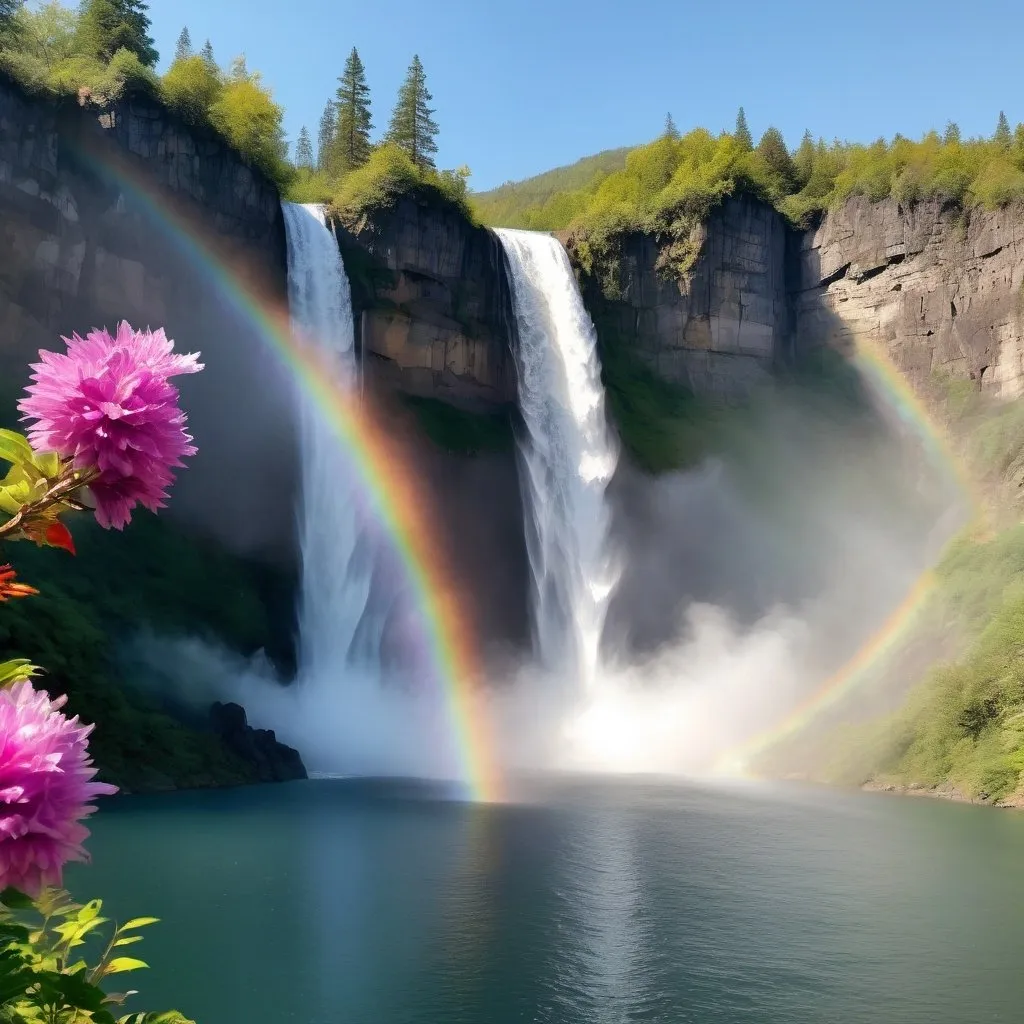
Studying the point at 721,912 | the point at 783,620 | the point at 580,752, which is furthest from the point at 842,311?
the point at 721,912

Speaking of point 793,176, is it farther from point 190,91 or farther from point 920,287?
point 190,91

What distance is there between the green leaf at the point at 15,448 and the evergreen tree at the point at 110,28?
45.2m

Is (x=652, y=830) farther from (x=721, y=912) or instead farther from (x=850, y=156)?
(x=850, y=156)

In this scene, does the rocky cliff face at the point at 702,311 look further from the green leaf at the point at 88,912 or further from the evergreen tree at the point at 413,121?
the green leaf at the point at 88,912

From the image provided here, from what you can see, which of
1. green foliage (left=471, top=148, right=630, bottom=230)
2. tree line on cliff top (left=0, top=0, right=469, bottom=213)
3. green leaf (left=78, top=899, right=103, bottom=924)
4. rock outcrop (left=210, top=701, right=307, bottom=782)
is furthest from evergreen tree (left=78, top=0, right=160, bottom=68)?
green leaf (left=78, top=899, right=103, bottom=924)

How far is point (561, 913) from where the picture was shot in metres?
14.1

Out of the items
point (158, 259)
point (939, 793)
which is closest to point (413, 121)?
point (158, 259)

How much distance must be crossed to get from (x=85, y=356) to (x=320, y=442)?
36.9 metres

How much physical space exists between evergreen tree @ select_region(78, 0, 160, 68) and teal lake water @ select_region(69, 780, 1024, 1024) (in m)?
33.2

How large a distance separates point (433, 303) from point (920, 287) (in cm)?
2193

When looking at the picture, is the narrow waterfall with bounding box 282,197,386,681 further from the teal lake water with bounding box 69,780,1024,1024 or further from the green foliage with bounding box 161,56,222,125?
the teal lake water with bounding box 69,780,1024,1024

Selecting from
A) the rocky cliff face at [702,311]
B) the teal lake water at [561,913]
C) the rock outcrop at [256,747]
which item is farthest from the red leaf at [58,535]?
the rocky cliff face at [702,311]

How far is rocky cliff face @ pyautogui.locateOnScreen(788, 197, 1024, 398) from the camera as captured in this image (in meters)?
42.3

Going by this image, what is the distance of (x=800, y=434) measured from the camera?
153 ft
